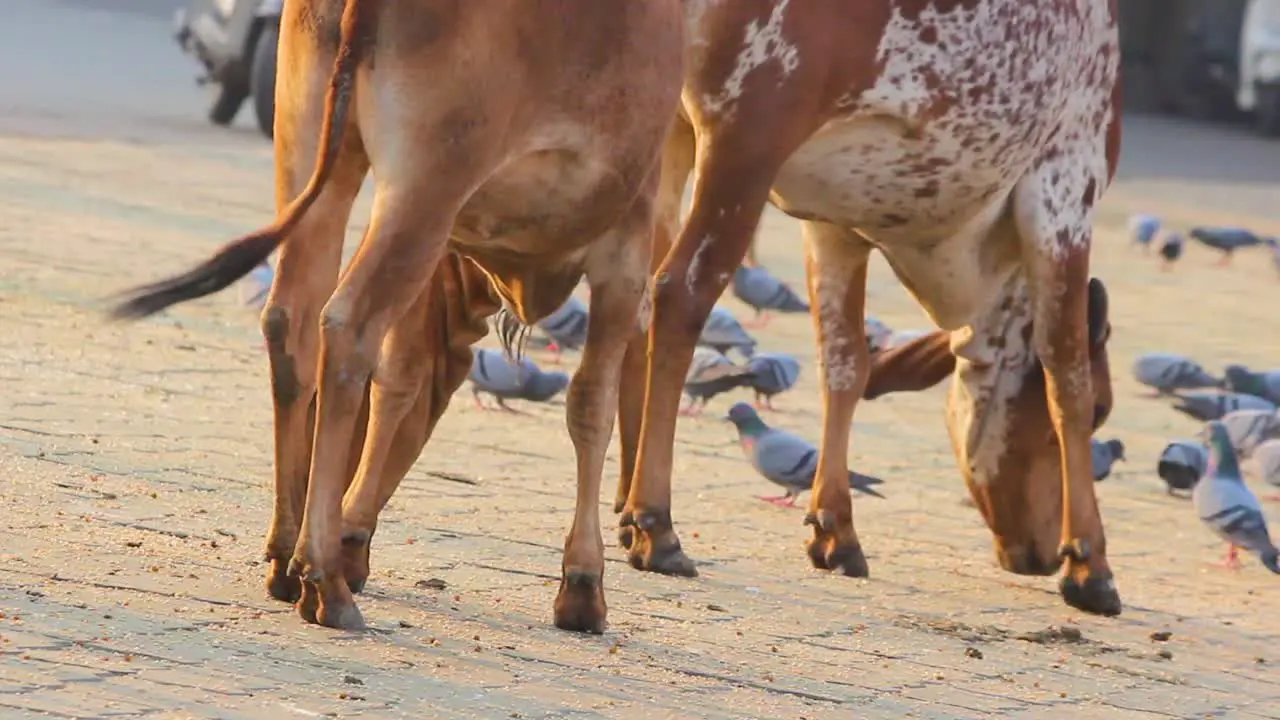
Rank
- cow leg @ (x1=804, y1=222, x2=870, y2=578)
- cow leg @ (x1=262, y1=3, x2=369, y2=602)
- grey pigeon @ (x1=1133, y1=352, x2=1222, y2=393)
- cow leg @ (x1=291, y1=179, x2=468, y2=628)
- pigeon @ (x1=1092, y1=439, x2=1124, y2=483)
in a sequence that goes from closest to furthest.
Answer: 1. cow leg @ (x1=291, y1=179, x2=468, y2=628)
2. cow leg @ (x1=262, y1=3, x2=369, y2=602)
3. cow leg @ (x1=804, y1=222, x2=870, y2=578)
4. pigeon @ (x1=1092, y1=439, x2=1124, y2=483)
5. grey pigeon @ (x1=1133, y1=352, x2=1222, y2=393)

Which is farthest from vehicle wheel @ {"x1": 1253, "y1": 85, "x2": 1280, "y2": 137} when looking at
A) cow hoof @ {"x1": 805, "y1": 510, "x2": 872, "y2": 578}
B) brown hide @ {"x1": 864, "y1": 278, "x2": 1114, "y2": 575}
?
cow hoof @ {"x1": 805, "y1": 510, "x2": 872, "y2": 578}

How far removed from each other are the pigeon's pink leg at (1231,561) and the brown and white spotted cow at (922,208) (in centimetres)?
100

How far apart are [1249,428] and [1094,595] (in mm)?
3543

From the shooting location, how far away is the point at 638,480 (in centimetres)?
712

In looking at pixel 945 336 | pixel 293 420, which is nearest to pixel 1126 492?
pixel 945 336

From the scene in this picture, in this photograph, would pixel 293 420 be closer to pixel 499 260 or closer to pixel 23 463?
pixel 499 260

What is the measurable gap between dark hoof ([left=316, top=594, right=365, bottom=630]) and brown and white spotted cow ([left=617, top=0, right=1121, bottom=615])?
1634 millimetres

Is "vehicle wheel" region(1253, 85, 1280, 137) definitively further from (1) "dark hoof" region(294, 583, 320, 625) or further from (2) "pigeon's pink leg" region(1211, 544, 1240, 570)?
(1) "dark hoof" region(294, 583, 320, 625)

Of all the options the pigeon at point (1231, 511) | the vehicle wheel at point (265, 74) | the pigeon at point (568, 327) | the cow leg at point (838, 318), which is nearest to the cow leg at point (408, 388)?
the cow leg at point (838, 318)

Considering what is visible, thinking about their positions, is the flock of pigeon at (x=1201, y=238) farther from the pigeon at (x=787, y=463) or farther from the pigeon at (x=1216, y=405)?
the pigeon at (x=787, y=463)

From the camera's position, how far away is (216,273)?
5.46 m

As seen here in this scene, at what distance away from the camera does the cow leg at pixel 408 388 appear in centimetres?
606

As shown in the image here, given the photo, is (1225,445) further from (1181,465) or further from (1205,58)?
(1205,58)

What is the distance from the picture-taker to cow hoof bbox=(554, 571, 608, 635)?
5.95m
